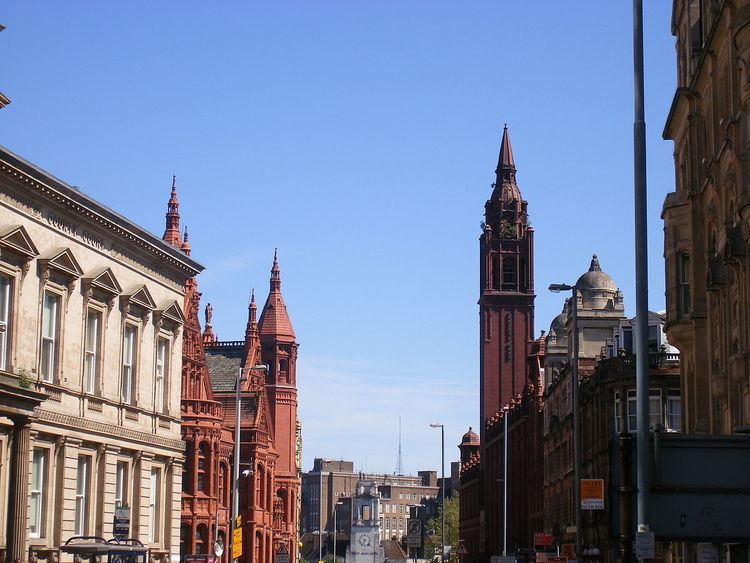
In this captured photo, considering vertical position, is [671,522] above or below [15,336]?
below

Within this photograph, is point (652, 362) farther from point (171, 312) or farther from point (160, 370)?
point (160, 370)

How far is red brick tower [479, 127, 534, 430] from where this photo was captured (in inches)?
5438

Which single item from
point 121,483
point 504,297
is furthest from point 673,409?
point 504,297

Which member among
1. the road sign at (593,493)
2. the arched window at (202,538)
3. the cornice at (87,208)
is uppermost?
the cornice at (87,208)

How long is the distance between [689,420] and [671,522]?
931 inches

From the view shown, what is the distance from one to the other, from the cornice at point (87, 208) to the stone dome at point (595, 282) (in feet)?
175

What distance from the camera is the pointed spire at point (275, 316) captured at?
426ft

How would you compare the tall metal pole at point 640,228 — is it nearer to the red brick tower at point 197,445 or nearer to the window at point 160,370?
the window at point 160,370

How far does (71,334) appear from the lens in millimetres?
37719

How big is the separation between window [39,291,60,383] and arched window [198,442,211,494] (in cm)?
5145

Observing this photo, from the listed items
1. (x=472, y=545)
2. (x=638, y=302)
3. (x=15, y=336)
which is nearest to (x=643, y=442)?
(x=638, y=302)

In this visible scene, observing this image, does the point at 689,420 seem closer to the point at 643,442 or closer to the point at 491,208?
the point at 643,442

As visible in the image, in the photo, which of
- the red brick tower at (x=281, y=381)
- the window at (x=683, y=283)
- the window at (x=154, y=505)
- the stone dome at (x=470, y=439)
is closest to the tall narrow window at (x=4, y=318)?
the window at (x=154, y=505)

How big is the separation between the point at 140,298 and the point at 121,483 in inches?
219
